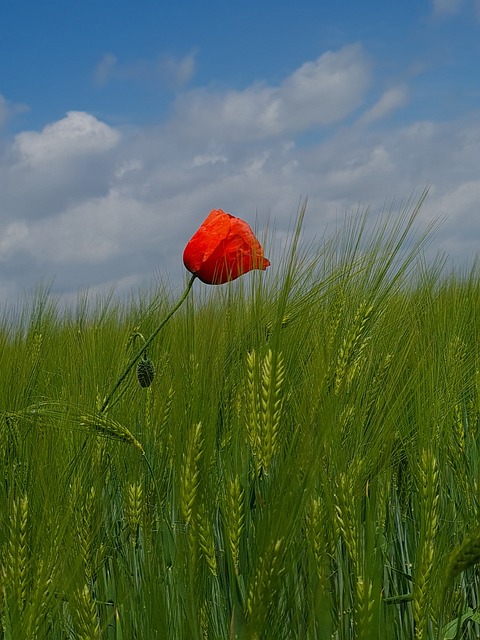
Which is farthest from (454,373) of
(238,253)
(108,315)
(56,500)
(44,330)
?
(108,315)

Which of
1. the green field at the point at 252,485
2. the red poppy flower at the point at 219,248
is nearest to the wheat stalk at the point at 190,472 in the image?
the green field at the point at 252,485

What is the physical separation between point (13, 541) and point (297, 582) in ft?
1.02

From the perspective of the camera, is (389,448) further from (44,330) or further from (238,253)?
(44,330)

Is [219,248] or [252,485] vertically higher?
[219,248]

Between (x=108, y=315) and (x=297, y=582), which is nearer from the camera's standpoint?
(x=297, y=582)

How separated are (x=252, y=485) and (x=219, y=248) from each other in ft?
1.31

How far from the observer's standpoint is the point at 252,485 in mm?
1195

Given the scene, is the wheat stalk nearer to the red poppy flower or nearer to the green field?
the green field

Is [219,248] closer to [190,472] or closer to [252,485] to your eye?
[252,485]

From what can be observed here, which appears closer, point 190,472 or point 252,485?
point 190,472

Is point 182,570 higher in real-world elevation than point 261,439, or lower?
lower

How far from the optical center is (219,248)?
1312 millimetres

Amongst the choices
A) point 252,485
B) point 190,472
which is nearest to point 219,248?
point 252,485

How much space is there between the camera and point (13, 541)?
0.80m
